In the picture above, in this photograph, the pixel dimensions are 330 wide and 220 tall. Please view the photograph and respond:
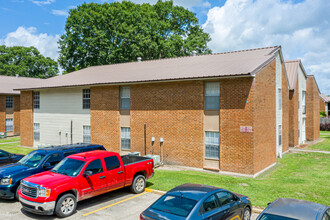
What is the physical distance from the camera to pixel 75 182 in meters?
9.24

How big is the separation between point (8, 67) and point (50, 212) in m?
63.7

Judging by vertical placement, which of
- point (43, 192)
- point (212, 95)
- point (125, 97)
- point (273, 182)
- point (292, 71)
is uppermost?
point (292, 71)

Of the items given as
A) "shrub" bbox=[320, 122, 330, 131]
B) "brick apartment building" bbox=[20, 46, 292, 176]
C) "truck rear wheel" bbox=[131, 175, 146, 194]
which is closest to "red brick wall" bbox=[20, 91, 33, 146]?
"brick apartment building" bbox=[20, 46, 292, 176]

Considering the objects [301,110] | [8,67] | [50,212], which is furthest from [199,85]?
[8,67]

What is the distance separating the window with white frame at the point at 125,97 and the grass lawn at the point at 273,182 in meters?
6.34

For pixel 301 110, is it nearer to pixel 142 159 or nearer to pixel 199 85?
pixel 199 85

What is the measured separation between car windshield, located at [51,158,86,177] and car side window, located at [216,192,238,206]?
16.9ft

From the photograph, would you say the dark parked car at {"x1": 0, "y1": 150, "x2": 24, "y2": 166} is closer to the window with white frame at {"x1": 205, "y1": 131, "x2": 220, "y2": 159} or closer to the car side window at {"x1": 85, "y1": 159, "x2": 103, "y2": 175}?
the car side window at {"x1": 85, "y1": 159, "x2": 103, "y2": 175}

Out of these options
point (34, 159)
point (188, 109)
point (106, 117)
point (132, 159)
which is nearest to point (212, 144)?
point (188, 109)

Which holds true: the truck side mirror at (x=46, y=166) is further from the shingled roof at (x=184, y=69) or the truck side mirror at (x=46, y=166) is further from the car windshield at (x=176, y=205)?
the shingled roof at (x=184, y=69)

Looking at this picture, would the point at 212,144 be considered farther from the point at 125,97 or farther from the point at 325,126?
the point at 325,126

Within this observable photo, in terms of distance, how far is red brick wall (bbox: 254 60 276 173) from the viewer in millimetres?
15318

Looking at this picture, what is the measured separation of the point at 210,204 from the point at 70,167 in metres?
5.66

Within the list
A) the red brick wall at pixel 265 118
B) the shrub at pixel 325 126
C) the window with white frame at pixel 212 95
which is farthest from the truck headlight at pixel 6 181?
the shrub at pixel 325 126
